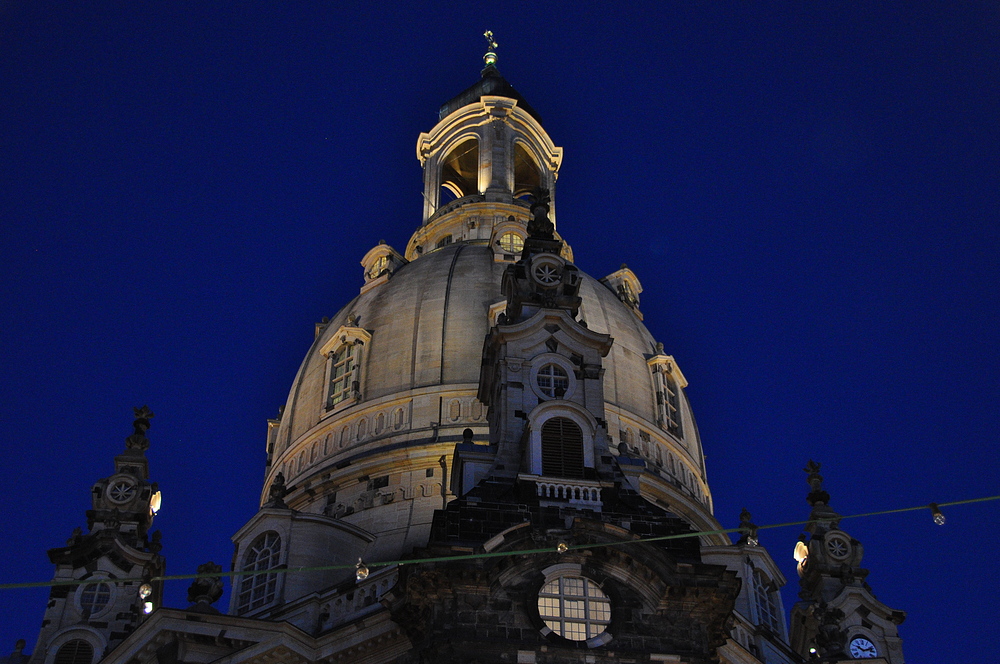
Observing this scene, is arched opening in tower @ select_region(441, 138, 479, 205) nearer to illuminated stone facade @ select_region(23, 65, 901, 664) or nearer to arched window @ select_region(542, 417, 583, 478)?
illuminated stone facade @ select_region(23, 65, 901, 664)

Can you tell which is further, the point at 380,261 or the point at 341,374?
the point at 380,261

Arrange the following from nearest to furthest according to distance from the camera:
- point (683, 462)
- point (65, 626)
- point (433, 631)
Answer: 1. point (433, 631)
2. point (65, 626)
3. point (683, 462)

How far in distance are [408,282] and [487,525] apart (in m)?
25.2

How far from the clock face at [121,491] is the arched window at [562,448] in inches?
704

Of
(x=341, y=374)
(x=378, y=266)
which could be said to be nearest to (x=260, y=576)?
(x=341, y=374)

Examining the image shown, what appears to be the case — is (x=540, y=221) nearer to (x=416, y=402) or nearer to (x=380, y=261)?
(x=416, y=402)

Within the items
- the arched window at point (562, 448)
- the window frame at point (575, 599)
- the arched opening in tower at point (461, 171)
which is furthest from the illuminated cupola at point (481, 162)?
the window frame at point (575, 599)

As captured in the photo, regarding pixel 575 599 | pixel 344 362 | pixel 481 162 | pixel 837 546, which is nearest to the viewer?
pixel 575 599

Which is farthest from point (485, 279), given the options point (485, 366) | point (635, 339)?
point (485, 366)

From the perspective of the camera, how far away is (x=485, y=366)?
46.4 metres

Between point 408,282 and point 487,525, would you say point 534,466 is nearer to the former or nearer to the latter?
point 487,525

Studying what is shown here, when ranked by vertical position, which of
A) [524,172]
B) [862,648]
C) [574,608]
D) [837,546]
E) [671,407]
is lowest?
[574,608]

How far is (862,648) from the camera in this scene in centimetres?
4541

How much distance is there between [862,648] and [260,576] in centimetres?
2288
